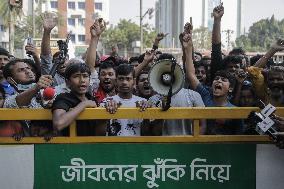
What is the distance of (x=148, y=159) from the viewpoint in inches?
140

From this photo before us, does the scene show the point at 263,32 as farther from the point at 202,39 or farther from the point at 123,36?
the point at 123,36

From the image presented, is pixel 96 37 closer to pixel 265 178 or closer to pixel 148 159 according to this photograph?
pixel 148 159

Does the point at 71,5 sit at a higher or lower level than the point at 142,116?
higher

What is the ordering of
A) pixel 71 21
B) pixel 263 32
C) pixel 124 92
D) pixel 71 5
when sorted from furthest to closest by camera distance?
pixel 263 32
pixel 71 5
pixel 71 21
pixel 124 92

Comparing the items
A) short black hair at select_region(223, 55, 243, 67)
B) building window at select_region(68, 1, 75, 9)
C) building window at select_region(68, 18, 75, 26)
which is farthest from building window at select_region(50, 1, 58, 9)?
short black hair at select_region(223, 55, 243, 67)

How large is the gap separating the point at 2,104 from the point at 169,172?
1.49 meters

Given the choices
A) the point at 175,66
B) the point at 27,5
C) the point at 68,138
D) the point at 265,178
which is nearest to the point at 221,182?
the point at 265,178

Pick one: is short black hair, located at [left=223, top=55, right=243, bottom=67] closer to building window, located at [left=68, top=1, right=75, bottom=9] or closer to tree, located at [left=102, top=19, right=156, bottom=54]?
tree, located at [left=102, top=19, right=156, bottom=54]

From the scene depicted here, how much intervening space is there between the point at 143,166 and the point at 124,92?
115 centimetres

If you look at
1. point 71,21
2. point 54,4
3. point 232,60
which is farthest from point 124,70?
point 71,21

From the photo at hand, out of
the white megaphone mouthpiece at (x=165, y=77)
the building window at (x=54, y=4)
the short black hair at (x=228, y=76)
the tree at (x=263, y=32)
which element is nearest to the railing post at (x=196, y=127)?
the white megaphone mouthpiece at (x=165, y=77)

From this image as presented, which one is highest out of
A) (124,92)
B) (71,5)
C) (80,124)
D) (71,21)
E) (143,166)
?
(71,5)

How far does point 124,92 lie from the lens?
4555mm

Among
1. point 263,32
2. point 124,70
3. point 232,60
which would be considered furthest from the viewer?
point 263,32
